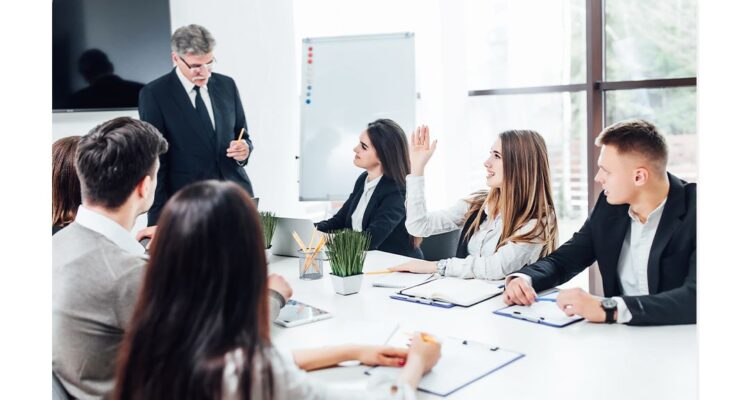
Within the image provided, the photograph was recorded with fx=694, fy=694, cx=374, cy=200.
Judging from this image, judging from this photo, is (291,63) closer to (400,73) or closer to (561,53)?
(400,73)

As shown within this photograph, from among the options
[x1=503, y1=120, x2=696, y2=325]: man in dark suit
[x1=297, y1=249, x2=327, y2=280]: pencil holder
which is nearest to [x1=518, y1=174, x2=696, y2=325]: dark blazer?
[x1=503, y1=120, x2=696, y2=325]: man in dark suit

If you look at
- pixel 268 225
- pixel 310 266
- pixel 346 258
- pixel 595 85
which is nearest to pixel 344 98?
pixel 595 85

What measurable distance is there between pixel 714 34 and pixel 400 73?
3200mm

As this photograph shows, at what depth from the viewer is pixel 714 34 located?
0.92 m

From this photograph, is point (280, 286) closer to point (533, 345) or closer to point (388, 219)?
point (533, 345)

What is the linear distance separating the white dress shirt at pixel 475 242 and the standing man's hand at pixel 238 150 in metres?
1.06

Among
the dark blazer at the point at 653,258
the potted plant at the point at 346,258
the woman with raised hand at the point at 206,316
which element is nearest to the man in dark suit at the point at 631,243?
the dark blazer at the point at 653,258

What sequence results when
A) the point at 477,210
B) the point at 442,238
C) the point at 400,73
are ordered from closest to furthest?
1. the point at 477,210
2. the point at 442,238
3. the point at 400,73

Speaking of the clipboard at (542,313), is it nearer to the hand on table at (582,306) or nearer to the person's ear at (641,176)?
the hand on table at (582,306)

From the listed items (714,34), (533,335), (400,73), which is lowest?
(533,335)

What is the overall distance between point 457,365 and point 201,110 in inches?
97.1

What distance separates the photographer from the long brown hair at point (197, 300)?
100cm

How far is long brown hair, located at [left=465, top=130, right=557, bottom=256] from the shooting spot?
2.36 meters

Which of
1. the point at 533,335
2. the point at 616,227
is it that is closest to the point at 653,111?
the point at 616,227
